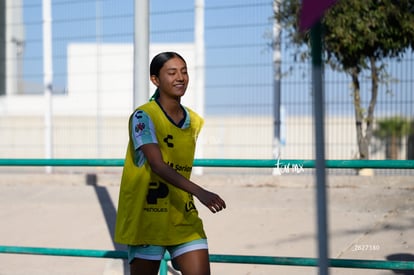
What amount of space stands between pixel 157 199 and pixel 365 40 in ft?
22.1

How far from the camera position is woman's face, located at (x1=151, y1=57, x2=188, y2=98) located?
4074 mm

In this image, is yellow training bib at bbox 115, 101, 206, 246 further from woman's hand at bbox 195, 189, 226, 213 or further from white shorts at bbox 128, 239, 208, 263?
woman's hand at bbox 195, 189, 226, 213

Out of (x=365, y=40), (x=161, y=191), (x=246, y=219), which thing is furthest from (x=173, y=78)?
(x=365, y=40)

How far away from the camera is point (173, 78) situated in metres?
4.07

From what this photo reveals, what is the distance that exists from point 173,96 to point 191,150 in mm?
283

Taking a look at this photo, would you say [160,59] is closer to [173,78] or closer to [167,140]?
[173,78]

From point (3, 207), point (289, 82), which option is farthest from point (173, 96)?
point (3, 207)

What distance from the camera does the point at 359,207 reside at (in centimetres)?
905

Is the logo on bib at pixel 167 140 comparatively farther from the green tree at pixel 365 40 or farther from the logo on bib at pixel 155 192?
the green tree at pixel 365 40

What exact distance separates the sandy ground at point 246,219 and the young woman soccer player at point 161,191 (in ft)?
9.66

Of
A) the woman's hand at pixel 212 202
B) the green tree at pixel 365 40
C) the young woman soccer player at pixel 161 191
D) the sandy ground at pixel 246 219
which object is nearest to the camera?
the woman's hand at pixel 212 202

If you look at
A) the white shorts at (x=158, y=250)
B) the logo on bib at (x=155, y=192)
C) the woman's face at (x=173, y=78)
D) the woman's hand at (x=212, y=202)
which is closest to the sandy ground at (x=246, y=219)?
the white shorts at (x=158, y=250)

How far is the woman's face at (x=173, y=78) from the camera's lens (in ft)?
13.4

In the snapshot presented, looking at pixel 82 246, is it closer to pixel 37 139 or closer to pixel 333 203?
pixel 333 203
